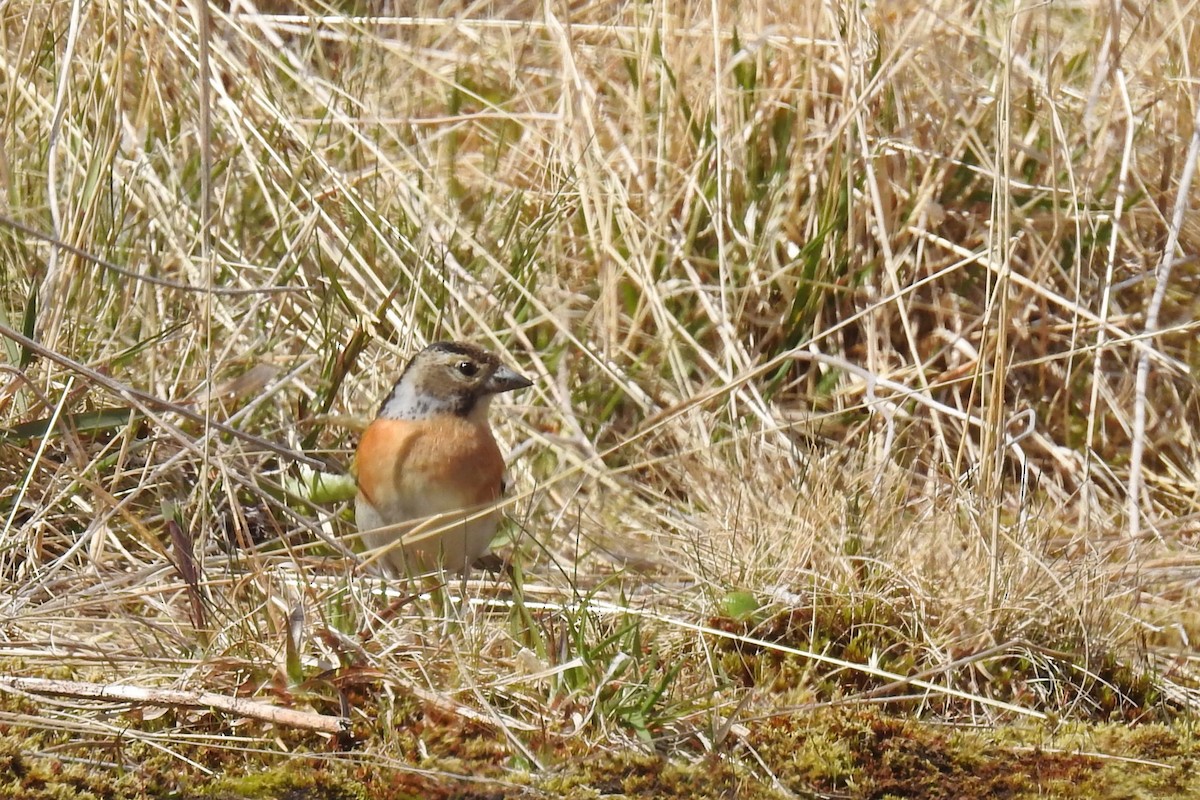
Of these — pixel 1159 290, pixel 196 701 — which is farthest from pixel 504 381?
pixel 1159 290

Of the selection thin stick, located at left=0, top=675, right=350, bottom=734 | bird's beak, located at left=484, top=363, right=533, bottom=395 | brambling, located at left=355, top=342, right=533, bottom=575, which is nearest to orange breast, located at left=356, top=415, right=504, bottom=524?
brambling, located at left=355, top=342, right=533, bottom=575

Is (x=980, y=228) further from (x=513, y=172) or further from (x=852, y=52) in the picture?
(x=513, y=172)

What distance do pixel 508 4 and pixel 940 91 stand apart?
2.14 meters

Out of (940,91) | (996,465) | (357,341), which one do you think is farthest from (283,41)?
(996,465)

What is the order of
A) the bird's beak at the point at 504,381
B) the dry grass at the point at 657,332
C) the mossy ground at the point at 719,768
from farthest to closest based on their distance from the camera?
1. the bird's beak at the point at 504,381
2. the dry grass at the point at 657,332
3. the mossy ground at the point at 719,768

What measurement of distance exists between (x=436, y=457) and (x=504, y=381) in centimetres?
32

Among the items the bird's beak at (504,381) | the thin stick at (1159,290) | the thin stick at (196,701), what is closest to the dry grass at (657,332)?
the thin stick at (1159,290)

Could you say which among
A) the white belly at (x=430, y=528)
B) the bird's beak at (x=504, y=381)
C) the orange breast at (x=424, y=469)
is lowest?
the white belly at (x=430, y=528)

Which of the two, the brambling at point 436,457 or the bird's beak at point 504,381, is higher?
the bird's beak at point 504,381

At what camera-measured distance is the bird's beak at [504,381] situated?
4383mm

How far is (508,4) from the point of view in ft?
21.0

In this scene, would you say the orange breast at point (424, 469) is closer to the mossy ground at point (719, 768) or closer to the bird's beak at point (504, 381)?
the bird's beak at point (504, 381)

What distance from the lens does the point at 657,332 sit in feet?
16.6

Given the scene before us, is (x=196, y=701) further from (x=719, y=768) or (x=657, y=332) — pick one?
(x=657, y=332)
